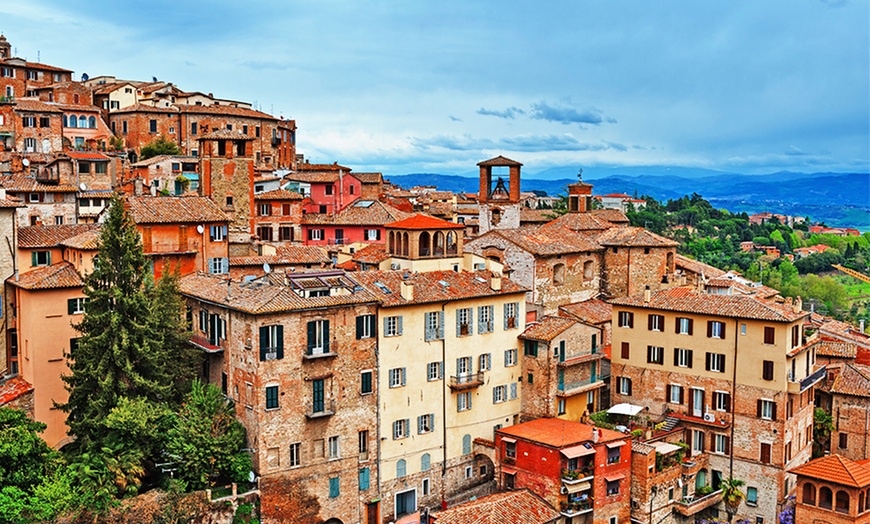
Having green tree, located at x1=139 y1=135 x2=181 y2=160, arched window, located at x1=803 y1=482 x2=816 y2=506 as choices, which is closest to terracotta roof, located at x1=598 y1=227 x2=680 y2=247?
arched window, located at x1=803 y1=482 x2=816 y2=506

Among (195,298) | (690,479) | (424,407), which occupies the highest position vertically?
(195,298)

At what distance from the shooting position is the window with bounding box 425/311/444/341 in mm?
40469

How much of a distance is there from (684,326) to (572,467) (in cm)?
1137

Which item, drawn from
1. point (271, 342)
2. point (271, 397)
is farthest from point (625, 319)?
point (271, 397)

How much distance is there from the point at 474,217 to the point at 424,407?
138 feet

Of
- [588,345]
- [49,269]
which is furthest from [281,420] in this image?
[588,345]

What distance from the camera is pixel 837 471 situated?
39.3 meters

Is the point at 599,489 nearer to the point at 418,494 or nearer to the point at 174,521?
the point at 418,494

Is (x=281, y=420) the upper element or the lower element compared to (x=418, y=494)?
upper

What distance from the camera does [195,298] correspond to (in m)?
40.1

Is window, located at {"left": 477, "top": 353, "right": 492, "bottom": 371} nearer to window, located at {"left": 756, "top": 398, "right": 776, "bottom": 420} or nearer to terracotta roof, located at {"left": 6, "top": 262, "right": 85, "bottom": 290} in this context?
window, located at {"left": 756, "top": 398, "right": 776, "bottom": 420}

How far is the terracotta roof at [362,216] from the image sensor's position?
6334cm

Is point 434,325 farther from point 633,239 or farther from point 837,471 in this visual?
point 633,239

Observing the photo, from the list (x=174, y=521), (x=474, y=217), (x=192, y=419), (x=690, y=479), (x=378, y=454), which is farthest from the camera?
(x=474, y=217)
